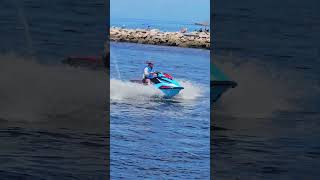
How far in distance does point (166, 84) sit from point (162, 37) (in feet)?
3.89

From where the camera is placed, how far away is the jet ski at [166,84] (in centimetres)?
622

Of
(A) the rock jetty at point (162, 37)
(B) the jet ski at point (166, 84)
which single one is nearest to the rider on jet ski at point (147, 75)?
(B) the jet ski at point (166, 84)

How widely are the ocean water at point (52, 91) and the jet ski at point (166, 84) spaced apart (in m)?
→ 2.62

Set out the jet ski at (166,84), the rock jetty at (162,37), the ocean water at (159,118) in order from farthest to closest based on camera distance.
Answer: the rock jetty at (162,37) → the jet ski at (166,84) → the ocean water at (159,118)

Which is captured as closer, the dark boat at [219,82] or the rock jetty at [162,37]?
the dark boat at [219,82]

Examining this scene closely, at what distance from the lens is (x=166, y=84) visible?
629 centimetres

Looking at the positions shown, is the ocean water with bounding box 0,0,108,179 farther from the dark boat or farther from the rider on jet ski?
the rider on jet ski

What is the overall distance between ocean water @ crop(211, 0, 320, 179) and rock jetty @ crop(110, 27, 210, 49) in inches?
129

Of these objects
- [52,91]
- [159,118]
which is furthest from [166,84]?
[52,91]

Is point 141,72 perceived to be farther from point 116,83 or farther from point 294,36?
point 294,36

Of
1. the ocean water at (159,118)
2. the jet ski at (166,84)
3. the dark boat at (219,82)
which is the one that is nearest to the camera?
the dark boat at (219,82)

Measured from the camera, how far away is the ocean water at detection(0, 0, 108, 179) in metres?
3.55

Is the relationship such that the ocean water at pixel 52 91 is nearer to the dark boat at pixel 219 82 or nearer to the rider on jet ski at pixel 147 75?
the dark boat at pixel 219 82

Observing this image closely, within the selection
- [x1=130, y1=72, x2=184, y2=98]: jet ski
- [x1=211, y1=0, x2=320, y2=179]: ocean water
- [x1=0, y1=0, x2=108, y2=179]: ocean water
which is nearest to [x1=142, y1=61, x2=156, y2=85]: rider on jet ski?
[x1=130, y1=72, x2=184, y2=98]: jet ski
